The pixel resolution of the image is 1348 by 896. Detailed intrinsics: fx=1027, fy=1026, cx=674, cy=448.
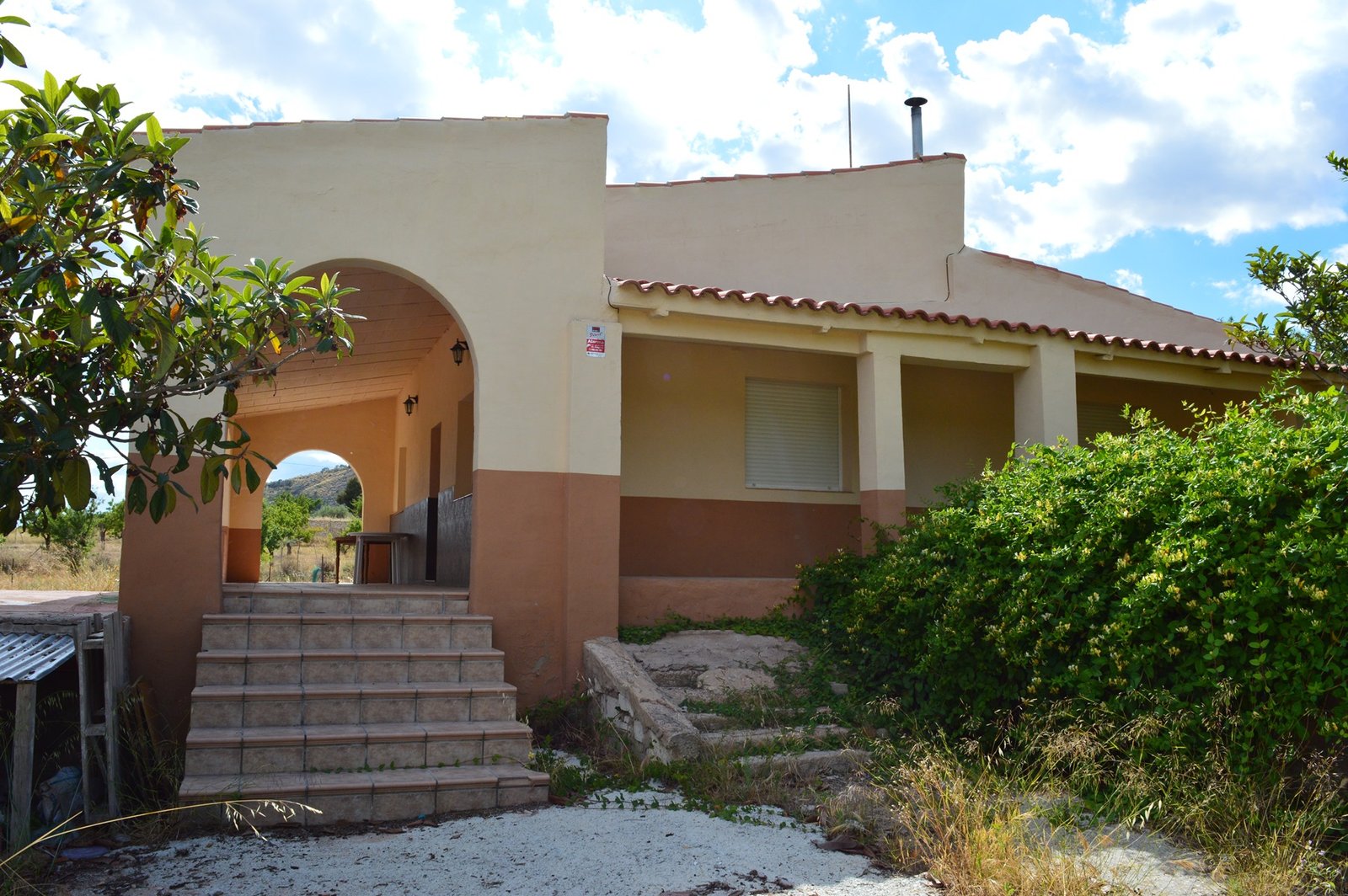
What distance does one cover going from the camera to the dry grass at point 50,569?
50.8 feet

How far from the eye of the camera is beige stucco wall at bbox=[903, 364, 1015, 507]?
11.8 m

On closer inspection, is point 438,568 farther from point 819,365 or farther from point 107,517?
point 107,517

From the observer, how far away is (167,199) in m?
4.40

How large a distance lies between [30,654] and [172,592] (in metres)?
1.43

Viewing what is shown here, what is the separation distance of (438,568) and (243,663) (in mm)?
5371

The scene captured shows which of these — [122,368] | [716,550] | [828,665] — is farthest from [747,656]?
[122,368]

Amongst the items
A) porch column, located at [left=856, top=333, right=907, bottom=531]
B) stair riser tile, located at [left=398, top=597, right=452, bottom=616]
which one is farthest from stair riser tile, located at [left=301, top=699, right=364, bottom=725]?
porch column, located at [left=856, top=333, right=907, bottom=531]

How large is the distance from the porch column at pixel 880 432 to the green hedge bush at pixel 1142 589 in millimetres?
1289

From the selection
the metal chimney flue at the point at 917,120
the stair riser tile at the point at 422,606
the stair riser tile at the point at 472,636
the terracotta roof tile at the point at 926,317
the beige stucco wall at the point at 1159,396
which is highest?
the metal chimney flue at the point at 917,120

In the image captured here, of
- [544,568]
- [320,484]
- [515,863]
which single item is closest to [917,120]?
[544,568]

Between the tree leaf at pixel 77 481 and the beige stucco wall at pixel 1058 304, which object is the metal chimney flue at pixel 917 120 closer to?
the beige stucco wall at pixel 1058 304

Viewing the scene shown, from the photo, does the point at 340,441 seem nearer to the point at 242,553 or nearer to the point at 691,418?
the point at 242,553

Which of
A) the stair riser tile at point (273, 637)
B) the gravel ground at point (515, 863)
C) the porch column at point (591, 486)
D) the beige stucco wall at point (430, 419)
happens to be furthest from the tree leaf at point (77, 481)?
the beige stucco wall at point (430, 419)

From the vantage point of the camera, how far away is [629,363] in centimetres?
1074
